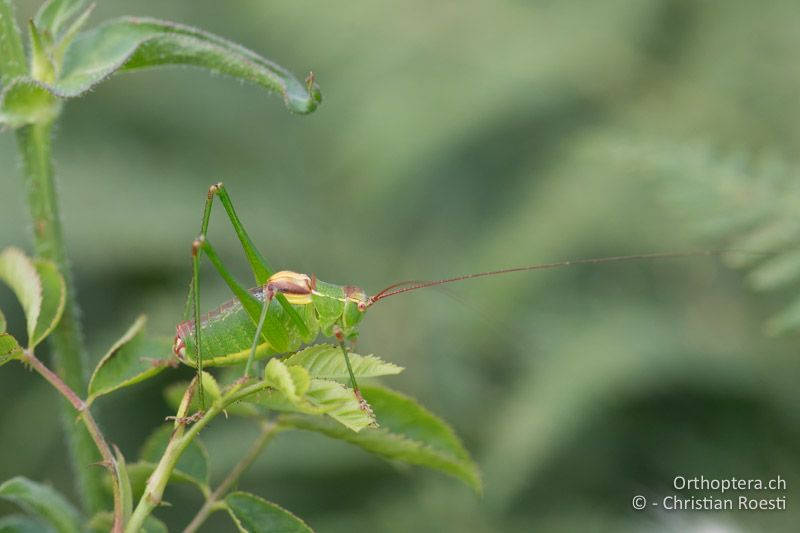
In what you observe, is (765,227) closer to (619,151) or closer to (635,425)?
(619,151)

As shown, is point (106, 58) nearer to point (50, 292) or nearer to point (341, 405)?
point (50, 292)

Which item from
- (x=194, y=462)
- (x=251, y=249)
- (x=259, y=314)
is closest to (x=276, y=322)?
(x=259, y=314)

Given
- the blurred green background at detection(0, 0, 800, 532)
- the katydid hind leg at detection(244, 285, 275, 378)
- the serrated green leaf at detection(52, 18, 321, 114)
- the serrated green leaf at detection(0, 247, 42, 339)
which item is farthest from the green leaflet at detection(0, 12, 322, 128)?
the blurred green background at detection(0, 0, 800, 532)

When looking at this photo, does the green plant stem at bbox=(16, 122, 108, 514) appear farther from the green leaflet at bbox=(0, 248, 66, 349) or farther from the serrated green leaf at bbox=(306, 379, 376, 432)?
the serrated green leaf at bbox=(306, 379, 376, 432)

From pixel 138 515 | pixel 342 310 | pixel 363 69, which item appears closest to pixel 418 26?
pixel 363 69

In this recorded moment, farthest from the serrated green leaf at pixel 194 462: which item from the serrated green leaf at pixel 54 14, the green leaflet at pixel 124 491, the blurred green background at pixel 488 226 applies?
the blurred green background at pixel 488 226

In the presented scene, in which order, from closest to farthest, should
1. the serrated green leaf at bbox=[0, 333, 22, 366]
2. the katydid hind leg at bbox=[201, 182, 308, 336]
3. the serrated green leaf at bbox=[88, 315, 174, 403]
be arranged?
the serrated green leaf at bbox=[0, 333, 22, 366] → the serrated green leaf at bbox=[88, 315, 174, 403] → the katydid hind leg at bbox=[201, 182, 308, 336]
